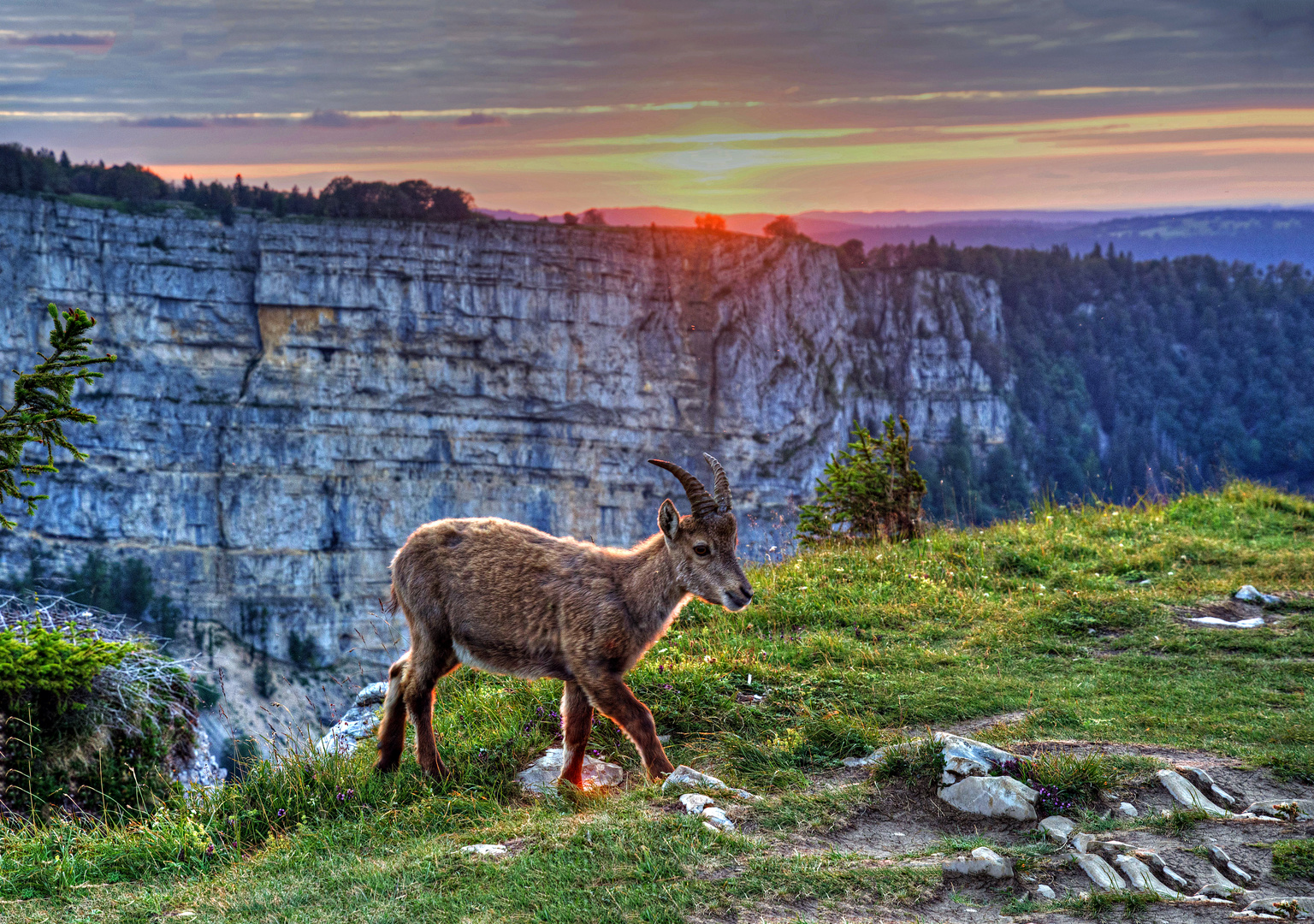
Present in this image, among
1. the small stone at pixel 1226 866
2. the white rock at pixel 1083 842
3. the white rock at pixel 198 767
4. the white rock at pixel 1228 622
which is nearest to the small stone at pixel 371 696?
the white rock at pixel 198 767

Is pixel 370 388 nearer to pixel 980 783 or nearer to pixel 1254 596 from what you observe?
pixel 1254 596

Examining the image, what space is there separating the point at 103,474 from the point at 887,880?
3378 inches

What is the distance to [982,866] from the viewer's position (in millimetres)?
5398

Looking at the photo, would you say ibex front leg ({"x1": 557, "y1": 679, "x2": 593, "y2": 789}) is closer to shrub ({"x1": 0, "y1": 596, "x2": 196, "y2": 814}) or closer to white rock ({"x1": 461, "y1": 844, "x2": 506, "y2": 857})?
white rock ({"x1": 461, "y1": 844, "x2": 506, "y2": 857})

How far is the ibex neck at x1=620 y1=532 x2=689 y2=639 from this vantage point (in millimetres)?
7223

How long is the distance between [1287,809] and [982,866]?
2.18 m

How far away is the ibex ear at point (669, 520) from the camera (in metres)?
7.17

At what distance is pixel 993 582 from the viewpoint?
39.1 feet

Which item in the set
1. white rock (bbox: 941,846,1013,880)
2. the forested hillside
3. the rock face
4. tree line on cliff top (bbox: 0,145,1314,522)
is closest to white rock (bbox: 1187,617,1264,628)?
white rock (bbox: 941,846,1013,880)

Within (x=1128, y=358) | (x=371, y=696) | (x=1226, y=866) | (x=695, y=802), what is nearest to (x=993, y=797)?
(x=1226, y=866)

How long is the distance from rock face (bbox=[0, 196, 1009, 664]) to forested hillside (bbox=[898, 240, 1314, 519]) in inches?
1097

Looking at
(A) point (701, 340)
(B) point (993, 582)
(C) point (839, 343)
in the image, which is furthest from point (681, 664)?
(C) point (839, 343)

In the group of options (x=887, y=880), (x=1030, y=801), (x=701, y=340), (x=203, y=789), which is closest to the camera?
(x=887, y=880)

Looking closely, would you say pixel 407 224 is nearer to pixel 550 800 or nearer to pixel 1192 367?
pixel 550 800
